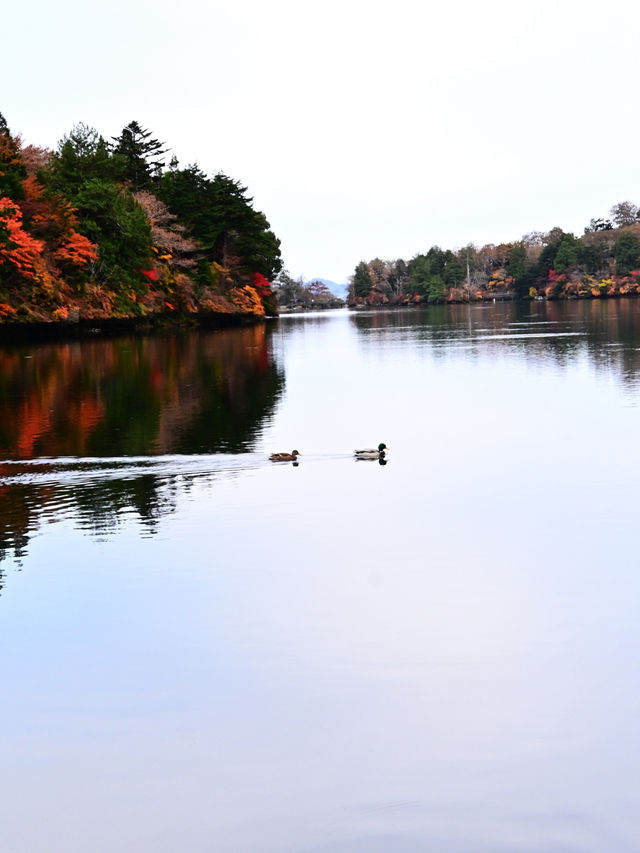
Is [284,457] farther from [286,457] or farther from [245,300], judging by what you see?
[245,300]

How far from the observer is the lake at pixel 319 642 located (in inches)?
296

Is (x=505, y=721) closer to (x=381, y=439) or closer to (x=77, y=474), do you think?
(x=77, y=474)

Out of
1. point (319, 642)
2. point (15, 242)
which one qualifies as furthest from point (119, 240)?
point (319, 642)

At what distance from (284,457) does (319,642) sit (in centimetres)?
1152

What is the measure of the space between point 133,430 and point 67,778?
19008 millimetres

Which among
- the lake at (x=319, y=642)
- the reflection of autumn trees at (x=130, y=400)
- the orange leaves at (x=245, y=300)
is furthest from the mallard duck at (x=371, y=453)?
the orange leaves at (x=245, y=300)

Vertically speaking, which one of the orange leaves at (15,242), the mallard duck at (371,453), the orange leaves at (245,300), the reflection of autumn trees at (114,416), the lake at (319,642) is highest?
the orange leaves at (15,242)

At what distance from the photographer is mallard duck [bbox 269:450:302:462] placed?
72.7 feet

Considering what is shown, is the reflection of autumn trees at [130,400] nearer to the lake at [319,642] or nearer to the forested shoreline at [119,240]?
the lake at [319,642]

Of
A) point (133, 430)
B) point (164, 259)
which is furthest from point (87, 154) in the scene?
point (133, 430)

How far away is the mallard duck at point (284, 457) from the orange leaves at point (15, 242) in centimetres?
4041

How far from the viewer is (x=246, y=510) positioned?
58.1 feet

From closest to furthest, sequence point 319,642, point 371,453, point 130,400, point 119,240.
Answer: point 319,642, point 371,453, point 130,400, point 119,240

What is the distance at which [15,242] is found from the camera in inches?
2303
